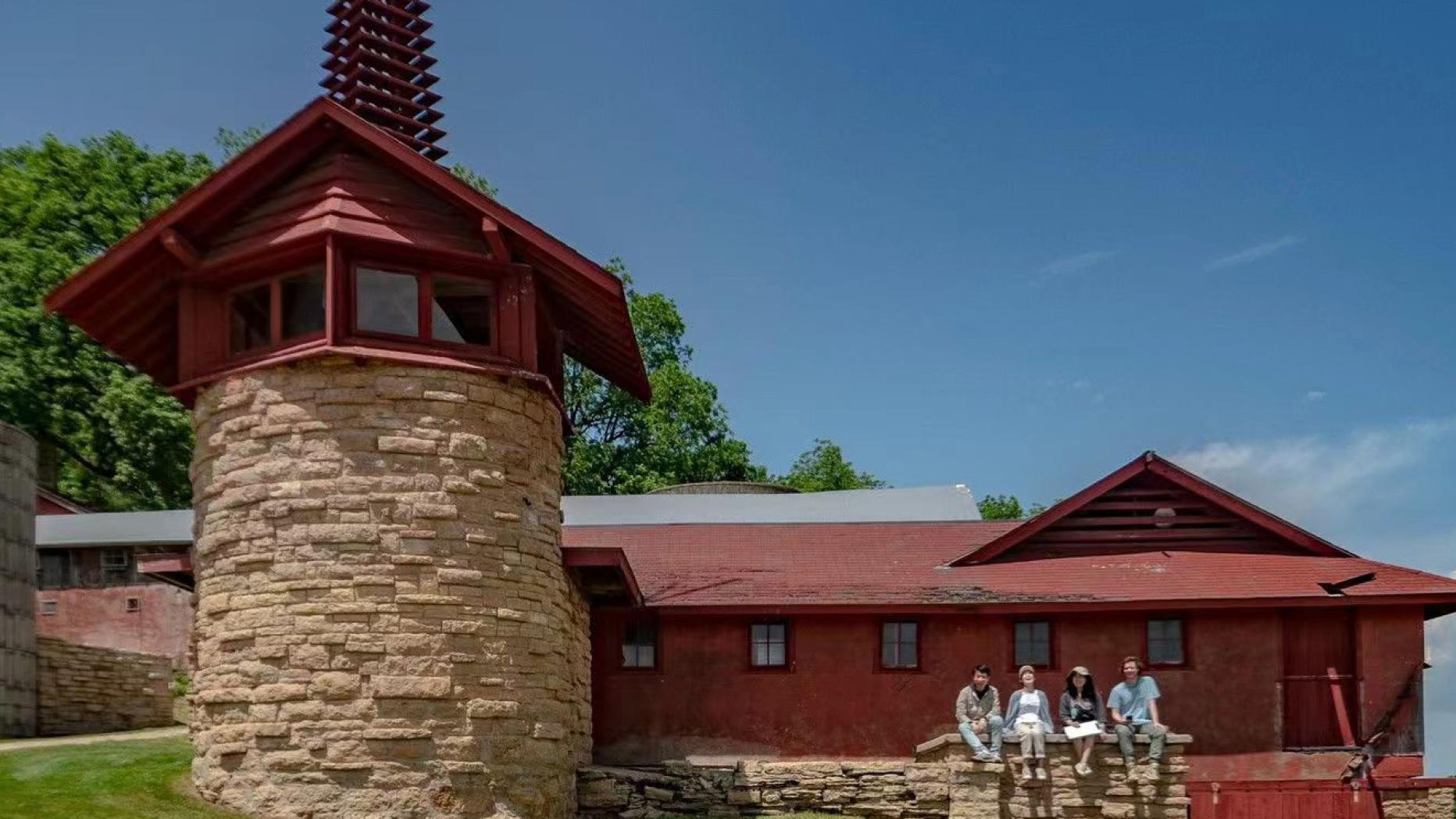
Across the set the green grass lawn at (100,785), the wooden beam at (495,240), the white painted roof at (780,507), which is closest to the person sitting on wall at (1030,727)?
the wooden beam at (495,240)

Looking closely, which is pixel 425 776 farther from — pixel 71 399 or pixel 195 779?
pixel 71 399

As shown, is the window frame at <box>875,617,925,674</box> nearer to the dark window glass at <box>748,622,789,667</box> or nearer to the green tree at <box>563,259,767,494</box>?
the dark window glass at <box>748,622,789,667</box>

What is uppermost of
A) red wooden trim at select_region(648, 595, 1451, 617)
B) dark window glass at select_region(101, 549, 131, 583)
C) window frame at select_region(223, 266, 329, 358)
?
window frame at select_region(223, 266, 329, 358)

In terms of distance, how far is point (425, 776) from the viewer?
14977 mm


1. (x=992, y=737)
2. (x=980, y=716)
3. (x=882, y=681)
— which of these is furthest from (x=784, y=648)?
(x=992, y=737)

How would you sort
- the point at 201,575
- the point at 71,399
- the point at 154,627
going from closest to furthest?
the point at 201,575, the point at 154,627, the point at 71,399

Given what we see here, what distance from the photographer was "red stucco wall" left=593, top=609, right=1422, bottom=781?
68.4ft

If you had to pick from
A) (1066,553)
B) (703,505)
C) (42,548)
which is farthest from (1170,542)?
(42,548)

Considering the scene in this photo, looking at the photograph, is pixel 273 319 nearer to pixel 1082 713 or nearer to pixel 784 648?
pixel 784 648

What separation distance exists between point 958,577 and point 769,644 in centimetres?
312

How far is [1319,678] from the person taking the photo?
20.8m

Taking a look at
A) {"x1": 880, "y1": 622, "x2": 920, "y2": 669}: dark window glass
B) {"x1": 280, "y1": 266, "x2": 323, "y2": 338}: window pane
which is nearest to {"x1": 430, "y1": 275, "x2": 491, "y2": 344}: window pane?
{"x1": 280, "y1": 266, "x2": 323, "y2": 338}: window pane

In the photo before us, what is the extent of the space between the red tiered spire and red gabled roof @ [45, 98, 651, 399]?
319 cm

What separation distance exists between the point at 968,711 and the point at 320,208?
10.1m
